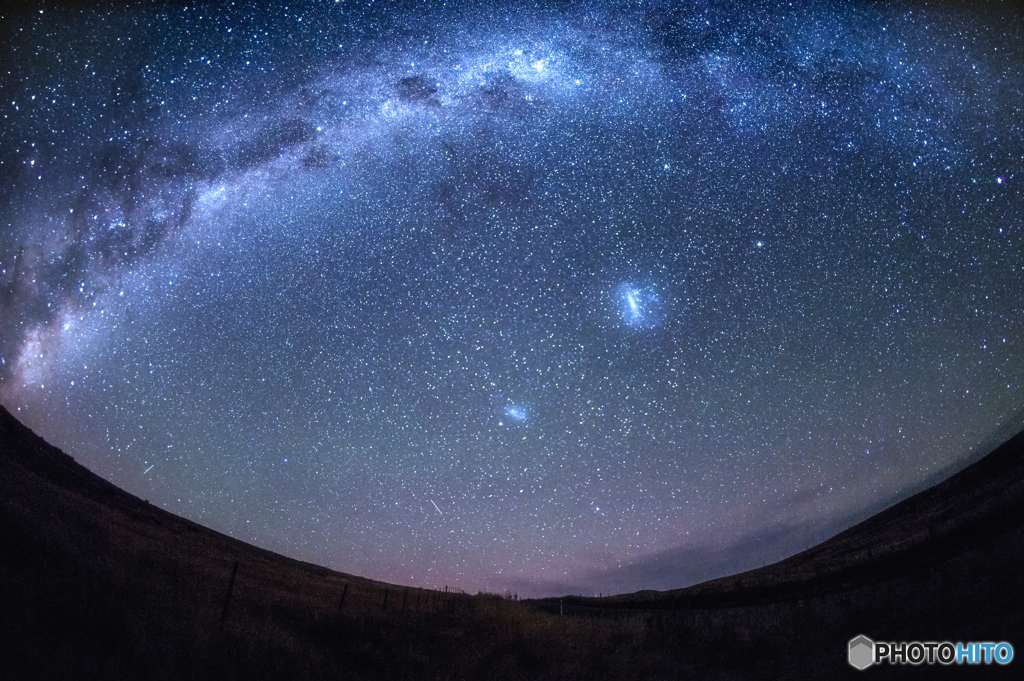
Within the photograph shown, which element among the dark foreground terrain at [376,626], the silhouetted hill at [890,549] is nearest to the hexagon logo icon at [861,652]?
the dark foreground terrain at [376,626]

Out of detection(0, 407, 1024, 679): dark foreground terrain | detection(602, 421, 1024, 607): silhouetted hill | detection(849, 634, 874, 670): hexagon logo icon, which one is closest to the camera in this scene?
detection(0, 407, 1024, 679): dark foreground terrain

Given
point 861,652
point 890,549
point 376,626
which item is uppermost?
point 890,549

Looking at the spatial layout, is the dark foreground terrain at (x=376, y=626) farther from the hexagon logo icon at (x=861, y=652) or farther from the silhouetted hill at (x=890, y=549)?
the silhouetted hill at (x=890, y=549)

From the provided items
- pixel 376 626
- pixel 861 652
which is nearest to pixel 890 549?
pixel 861 652

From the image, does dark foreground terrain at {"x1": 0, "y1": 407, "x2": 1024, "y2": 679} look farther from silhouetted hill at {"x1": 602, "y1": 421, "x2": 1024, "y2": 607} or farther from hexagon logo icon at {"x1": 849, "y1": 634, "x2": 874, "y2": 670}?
silhouetted hill at {"x1": 602, "y1": 421, "x2": 1024, "y2": 607}

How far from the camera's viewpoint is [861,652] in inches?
568

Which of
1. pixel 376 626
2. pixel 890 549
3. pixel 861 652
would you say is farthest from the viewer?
pixel 890 549

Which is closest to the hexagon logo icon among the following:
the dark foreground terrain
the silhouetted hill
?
the dark foreground terrain

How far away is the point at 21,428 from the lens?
56188 millimetres

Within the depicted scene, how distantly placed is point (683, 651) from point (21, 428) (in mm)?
61775

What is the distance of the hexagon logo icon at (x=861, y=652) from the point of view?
45.0 feet

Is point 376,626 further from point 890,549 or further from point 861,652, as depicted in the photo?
point 890,549

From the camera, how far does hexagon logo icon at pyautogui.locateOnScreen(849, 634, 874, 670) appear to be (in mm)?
13712

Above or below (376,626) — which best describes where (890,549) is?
above
